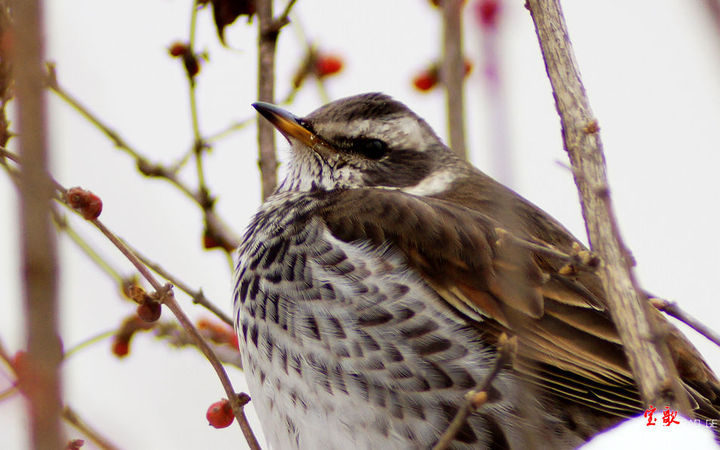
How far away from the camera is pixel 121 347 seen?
11.1ft

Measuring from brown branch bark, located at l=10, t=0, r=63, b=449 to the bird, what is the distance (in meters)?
1.79

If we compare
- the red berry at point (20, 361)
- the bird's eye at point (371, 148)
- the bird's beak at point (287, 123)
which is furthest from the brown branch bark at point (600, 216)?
the bird's eye at point (371, 148)

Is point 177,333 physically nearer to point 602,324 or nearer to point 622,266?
point 602,324

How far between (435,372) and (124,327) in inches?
51.8

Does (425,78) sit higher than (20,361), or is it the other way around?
(425,78)

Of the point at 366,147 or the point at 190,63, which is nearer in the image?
the point at 190,63

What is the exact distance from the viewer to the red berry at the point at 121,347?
3385 mm

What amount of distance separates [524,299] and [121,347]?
1.65 metres

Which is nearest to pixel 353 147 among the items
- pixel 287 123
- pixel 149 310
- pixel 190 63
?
pixel 287 123

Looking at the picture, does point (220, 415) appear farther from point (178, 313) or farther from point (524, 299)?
point (524, 299)

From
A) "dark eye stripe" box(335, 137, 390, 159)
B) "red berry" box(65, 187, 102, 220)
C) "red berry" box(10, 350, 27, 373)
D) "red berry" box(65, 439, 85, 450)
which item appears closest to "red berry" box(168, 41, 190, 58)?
"dark eye stripe" box(335, 137, 390, 159)

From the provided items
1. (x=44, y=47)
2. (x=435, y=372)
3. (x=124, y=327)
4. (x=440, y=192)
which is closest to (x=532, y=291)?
(x=435, y=372)

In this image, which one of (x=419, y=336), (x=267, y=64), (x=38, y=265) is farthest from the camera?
(x=267, y=64)

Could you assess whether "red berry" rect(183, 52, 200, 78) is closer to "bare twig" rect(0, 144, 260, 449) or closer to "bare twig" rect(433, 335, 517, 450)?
"bare twig" rect(0, 144, 260, 449)
